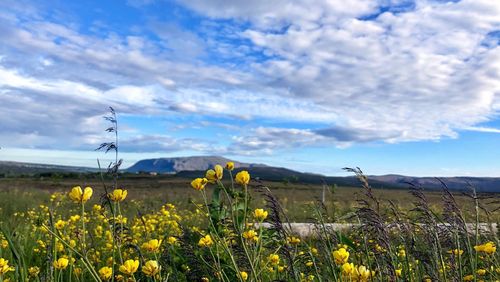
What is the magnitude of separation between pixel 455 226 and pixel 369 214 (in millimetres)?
701

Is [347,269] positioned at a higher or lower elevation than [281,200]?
higher

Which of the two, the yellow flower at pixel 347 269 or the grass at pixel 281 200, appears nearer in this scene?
the yellow flower at pixel 347 269

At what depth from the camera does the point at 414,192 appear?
8.50 ft

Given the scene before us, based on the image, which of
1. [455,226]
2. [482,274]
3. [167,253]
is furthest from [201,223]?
[455,226]

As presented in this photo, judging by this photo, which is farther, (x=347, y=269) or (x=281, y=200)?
(x=281, y=200)

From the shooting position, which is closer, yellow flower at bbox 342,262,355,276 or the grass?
yellow flower at bbox 342,262,355,276

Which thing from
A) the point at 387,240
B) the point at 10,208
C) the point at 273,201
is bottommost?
the point at 10,208

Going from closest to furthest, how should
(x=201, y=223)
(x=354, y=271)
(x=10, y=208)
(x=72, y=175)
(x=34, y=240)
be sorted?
(x=354, y=271) → (x=34, y=240) → (x=201, y=223) → (x=10, y=208) → (x=72, y=175)

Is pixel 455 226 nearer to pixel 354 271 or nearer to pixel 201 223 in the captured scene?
pixel 354 271

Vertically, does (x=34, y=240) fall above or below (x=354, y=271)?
below

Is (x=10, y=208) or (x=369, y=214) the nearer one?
(x=369, y=214)

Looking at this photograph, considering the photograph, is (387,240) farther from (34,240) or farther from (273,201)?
(34,240)

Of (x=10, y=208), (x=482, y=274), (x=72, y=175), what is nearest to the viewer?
(x=482, y=274)

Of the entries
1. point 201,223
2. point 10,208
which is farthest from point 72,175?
point 201,223
